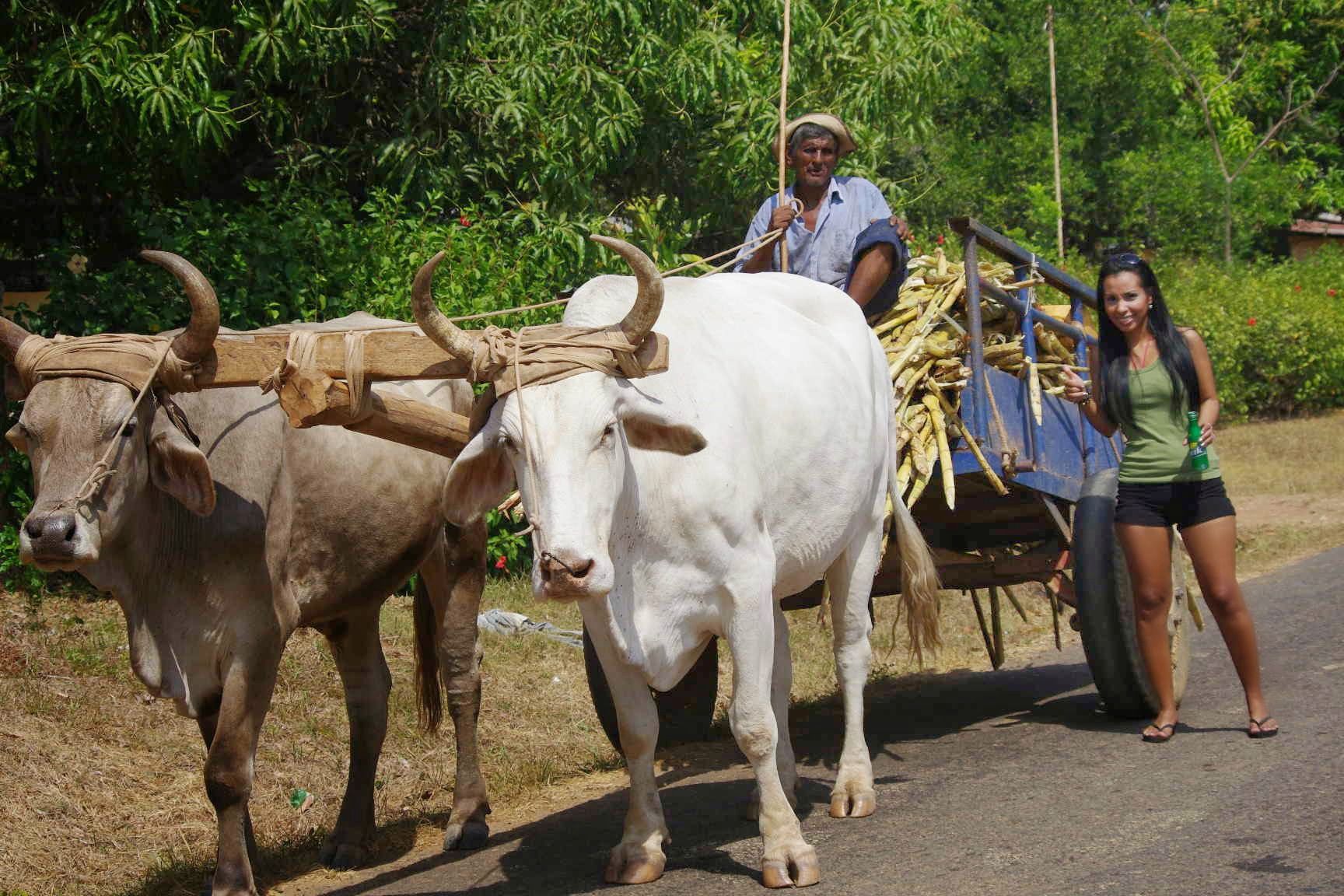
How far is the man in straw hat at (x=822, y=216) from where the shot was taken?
6.49 metres

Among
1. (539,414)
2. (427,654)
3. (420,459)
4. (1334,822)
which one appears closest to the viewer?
(539,414)

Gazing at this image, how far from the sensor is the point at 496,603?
8930 mm

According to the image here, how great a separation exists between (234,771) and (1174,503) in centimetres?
361

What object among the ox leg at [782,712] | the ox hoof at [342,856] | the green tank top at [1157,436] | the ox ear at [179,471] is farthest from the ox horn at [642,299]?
the green tank top at [1157,436]

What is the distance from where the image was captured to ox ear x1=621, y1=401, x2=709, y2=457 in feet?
13.7

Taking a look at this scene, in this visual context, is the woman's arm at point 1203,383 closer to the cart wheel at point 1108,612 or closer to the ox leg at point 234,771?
the cart wheel at point 1108,612

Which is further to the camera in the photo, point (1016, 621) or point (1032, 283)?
point (1016, 621)

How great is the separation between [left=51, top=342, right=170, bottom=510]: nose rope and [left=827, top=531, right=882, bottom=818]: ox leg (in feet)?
8.34

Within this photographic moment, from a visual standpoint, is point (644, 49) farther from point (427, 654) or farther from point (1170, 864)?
point (1170, 864)

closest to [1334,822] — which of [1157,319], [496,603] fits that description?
[1157,319]

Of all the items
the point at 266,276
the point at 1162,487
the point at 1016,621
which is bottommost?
the point at 1016,621

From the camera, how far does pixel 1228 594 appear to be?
5793mm

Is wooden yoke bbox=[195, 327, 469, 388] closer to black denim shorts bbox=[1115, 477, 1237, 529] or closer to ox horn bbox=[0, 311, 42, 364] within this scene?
ox horn bbox=[0, 311, 42, 364]

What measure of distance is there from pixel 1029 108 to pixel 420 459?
25224mm
